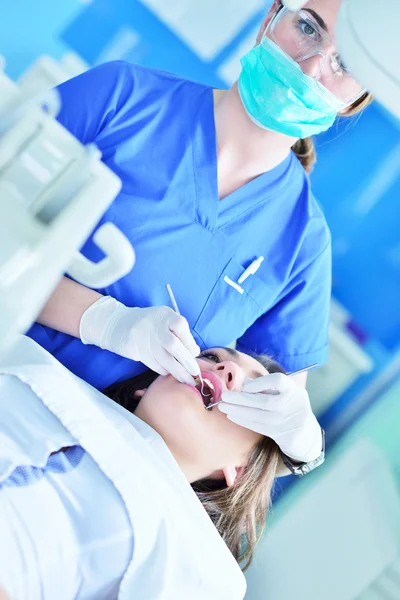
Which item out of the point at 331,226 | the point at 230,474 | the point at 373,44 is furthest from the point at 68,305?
the point at 331,226

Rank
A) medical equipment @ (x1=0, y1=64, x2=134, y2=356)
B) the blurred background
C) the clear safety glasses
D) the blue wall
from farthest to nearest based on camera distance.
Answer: the blue wall, the blurred background, the clear safety glasses, medical equipment @ (x1=0, y1=64, x2=134, y2=356)

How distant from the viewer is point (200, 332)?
1487 mm

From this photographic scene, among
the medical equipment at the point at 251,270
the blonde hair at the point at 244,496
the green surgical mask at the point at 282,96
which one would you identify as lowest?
the blonde hair at the point at 244,496

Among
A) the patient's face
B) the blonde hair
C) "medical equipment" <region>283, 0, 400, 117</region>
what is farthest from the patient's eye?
"medical equipment" <region>283, 0, 400, 117</region>

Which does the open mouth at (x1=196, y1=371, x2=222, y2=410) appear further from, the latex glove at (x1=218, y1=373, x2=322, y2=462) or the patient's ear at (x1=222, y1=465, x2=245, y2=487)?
the patient's ear at (x1=222, y1=465, x2=245, y2=487)

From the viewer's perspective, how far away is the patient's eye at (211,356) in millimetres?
1424

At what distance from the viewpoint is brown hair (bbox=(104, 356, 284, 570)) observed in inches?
58.1

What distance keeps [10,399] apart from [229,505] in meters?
0.61

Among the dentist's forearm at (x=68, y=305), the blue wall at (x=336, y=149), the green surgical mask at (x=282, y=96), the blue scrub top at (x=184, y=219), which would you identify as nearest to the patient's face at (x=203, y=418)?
the blue scrub top at (x=184, y=219)

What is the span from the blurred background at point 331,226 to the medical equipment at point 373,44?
4.12 ft

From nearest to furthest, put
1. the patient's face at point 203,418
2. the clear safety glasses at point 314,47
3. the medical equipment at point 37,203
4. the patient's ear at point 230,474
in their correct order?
the medical equipment at point 37,203, the clear safety glasses at point 314,47, the patient's face at point 203,418, the patient's ear at point 230,474

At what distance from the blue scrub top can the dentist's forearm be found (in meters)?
0.07

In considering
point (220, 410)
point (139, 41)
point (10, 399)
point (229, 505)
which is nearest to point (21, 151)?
point (10, 399)

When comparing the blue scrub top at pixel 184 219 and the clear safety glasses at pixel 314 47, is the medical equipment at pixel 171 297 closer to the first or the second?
the blue scrub top at pixel 184 219
